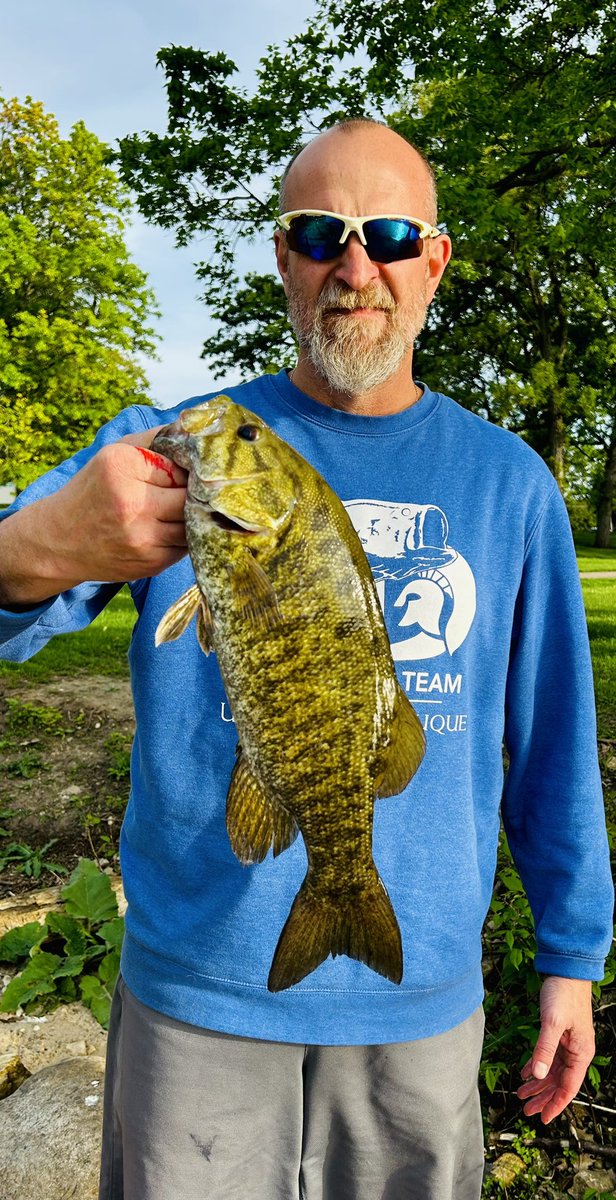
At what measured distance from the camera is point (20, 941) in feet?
16.6

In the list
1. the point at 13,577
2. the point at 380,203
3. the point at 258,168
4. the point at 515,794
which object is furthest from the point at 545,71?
the point at 13,577

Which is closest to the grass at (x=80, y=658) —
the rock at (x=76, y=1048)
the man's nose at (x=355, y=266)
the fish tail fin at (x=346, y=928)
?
the rock at (x=76, y=1048)

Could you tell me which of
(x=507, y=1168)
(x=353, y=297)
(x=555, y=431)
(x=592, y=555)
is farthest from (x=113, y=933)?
(x=592, y=555)

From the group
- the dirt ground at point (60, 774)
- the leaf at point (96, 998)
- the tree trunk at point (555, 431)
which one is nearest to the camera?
the leaf at point (96, 998)

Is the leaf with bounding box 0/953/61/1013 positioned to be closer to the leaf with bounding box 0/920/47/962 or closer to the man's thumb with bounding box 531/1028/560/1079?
the leaf with bounding box 0/920/47/962

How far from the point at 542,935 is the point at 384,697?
5.05ft

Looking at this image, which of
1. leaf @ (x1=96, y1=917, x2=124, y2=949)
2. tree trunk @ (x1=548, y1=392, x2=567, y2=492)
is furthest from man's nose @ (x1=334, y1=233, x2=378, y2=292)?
tree trunk @ (x1=548, y1=392, x2=567, y2=492)

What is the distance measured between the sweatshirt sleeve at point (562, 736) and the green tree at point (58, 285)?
76.6ft

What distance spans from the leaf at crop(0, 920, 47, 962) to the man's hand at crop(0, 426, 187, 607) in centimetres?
376

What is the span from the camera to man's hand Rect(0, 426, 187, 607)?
5.60ft

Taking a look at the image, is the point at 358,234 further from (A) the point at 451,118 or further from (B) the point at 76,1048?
(A) the point at 451,118

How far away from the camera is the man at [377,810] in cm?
243

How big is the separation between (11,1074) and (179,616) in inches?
142

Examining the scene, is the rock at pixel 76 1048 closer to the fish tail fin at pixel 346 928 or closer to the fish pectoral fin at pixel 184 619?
the fish tail fin at pixel 346 928
